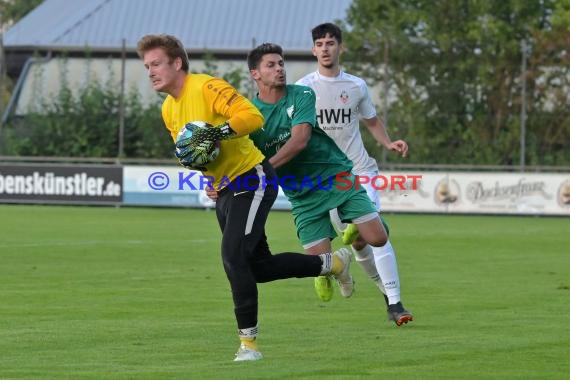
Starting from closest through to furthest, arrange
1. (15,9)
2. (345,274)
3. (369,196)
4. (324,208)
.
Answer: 1. (345,274)
2. (324,208)
3. (369,196)
4. (15,9)

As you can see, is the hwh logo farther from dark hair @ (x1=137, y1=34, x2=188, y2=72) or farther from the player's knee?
dark hair @ (x1=137, y1=34, x2=188, y2=72)

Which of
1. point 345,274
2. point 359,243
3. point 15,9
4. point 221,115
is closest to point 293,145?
point 345,274

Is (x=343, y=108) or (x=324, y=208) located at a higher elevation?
(x=343, y=108)

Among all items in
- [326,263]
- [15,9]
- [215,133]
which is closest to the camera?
[215,133]

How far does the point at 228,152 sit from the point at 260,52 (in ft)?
4.60

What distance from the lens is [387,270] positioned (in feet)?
36.6

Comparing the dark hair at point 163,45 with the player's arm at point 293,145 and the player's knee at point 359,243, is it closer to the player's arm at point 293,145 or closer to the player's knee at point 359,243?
the player's arm at point 293,145

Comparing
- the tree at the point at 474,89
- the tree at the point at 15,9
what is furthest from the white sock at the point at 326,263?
the tree at the point at 15,9

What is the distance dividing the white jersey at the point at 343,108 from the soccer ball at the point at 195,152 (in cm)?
325

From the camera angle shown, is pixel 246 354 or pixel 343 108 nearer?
pixel 246 354

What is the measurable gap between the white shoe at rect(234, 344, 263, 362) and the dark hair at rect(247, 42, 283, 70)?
2367mm

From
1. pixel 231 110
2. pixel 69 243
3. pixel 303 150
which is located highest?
pixel 231 110

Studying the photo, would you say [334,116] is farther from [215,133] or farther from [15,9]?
[15,9]

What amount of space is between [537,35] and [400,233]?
1233cm
